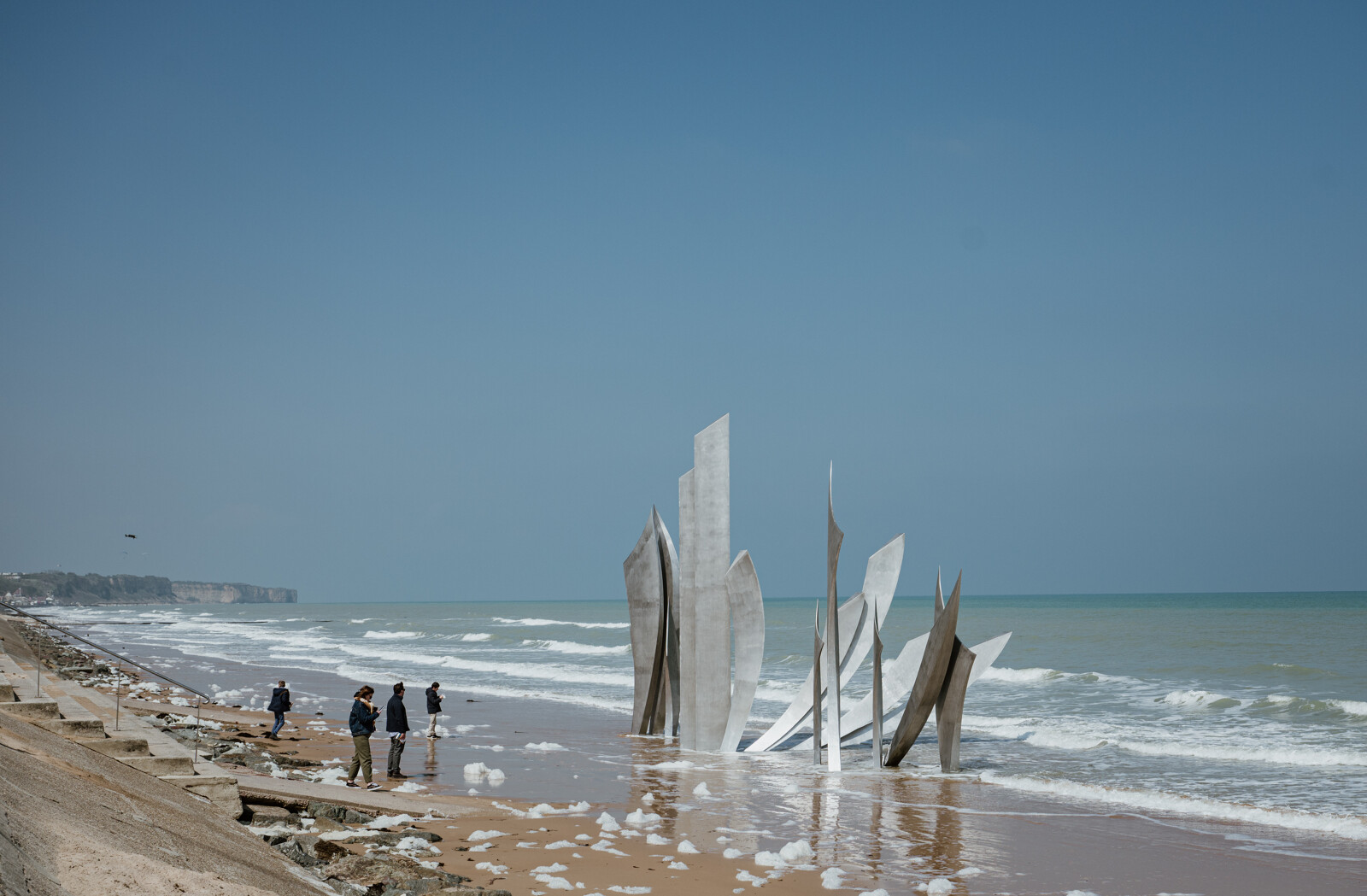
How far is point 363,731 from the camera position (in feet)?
34.6

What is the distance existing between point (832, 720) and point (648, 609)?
11.3 ft

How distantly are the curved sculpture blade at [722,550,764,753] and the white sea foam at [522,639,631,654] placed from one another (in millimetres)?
24935

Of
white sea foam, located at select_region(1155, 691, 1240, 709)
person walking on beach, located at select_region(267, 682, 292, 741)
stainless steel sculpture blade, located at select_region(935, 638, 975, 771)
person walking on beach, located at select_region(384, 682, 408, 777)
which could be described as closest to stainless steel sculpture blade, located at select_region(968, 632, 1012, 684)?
stainless steel sculpture blade, located at select_region(935, 638, 975, 771)

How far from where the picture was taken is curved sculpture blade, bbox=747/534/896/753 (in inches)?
540

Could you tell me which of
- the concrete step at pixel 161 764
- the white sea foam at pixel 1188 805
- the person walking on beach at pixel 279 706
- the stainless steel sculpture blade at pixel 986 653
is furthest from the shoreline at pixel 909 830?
the concrete step at pixel 161 764

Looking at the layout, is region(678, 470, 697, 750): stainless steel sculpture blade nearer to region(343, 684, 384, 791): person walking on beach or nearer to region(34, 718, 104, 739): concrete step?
region(343, 684, 384, 791): person walking on beach

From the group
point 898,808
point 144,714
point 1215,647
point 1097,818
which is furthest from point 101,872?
point 1215,647

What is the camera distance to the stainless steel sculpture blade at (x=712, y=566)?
13.3m

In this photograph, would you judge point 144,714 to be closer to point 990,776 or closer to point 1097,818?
point 990,776

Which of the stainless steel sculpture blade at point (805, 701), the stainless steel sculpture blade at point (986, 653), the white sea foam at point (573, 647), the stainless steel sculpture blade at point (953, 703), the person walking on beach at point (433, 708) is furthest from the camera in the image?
the white sea foam at point (573, 647)

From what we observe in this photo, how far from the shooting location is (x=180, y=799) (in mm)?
6531

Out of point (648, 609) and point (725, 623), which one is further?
point (648, 609)

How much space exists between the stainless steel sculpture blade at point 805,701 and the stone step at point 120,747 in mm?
8382

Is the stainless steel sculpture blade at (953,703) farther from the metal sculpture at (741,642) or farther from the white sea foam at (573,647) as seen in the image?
the white sea foam at (573,647)
